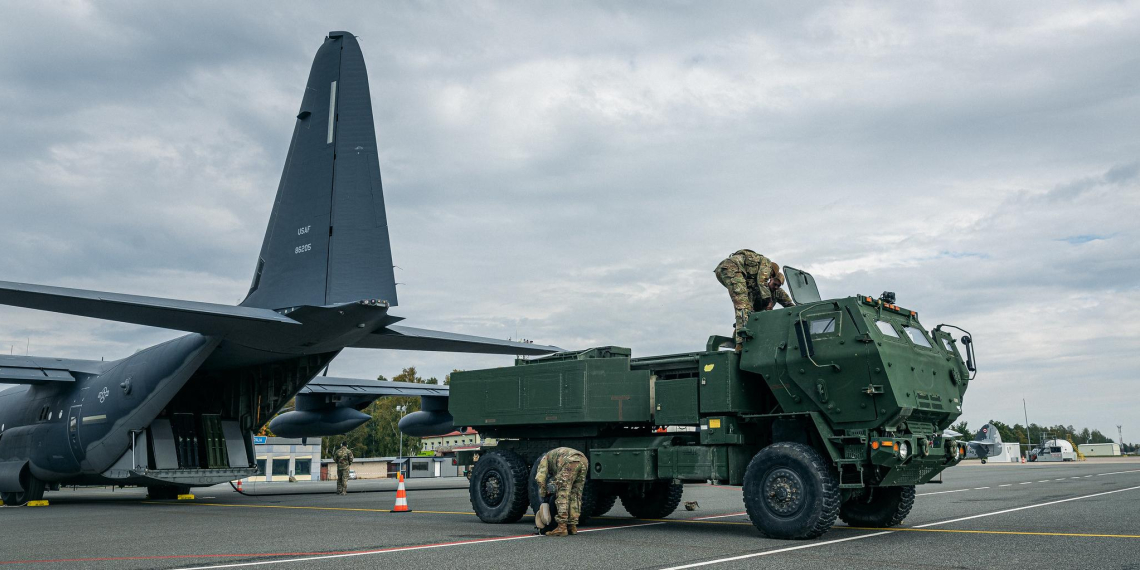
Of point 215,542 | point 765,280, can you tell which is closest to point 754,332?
point 765,280

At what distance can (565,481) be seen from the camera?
11.3 meters

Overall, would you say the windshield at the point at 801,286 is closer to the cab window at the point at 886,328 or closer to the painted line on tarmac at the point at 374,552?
the cab window at the point at 886,328

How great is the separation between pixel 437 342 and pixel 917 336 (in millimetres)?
10650

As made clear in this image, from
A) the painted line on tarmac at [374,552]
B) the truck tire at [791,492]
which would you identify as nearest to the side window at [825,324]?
the truck tire at [791,492]

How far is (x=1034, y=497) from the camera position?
1847 cm

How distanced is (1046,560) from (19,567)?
33.5 ft

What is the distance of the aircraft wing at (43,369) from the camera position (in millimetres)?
21969

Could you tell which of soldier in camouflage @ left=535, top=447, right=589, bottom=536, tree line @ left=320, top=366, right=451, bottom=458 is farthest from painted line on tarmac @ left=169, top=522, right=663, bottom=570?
tree line @ left=320, top=366, right=451, bottom=458

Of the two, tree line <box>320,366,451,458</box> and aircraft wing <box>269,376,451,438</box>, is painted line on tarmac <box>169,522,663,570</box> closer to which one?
aircraft wing <box>269,376,451,438</box>

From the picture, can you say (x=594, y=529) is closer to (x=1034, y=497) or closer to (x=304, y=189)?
(x=304, y=189)

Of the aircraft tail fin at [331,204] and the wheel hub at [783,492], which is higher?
the aircraft tail fin at [331,204]

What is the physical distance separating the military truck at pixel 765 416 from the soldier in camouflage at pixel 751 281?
0.40 m

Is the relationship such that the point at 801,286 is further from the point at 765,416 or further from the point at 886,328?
the point at 765,416

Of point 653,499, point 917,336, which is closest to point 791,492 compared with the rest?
point 917,336
